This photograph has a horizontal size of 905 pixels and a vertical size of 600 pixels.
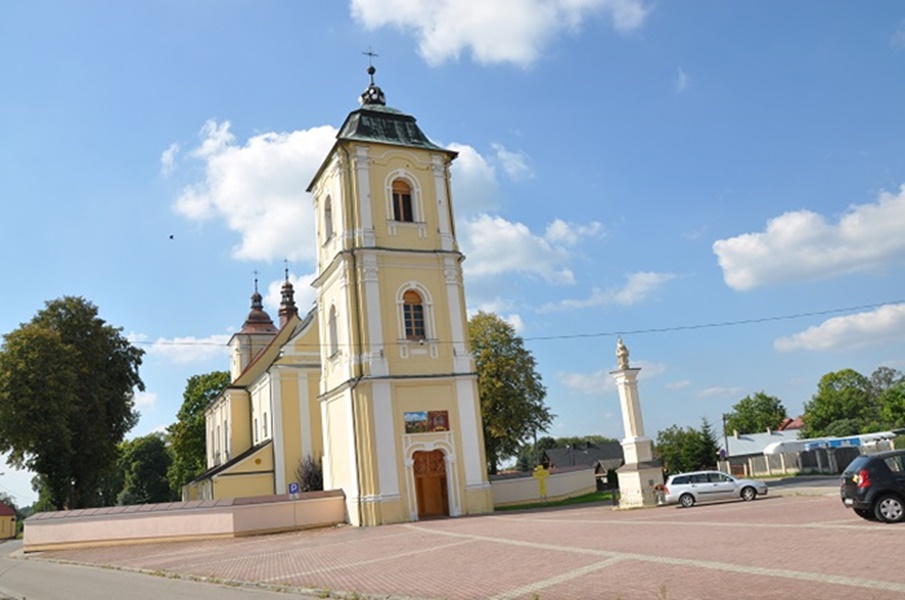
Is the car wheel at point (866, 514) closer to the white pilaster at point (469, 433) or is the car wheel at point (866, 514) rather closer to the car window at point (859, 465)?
the car window at point (859, 465)

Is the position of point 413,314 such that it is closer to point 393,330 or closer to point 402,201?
point 393,330

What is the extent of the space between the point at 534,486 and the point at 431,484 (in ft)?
18.6

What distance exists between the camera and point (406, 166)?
98.9 ft

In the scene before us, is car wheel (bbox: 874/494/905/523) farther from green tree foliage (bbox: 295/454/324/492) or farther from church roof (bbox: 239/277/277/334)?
church roof (bbox: 239/277/277/334)

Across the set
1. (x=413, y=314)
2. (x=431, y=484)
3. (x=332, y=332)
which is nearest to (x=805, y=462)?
(x=431, y=484)

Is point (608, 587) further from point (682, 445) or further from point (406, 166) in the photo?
point (682, 445)

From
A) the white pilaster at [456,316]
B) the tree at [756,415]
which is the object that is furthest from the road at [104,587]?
the tree at [756,415]

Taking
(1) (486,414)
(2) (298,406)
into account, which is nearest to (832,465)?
(1) (486,414)

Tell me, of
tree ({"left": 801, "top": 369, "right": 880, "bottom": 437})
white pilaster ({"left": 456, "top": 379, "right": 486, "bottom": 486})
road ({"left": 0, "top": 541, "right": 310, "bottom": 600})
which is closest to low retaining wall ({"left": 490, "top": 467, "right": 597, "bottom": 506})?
white pilaster ({"left": 456, "top": 379, "right": 486, "bottom": 486})

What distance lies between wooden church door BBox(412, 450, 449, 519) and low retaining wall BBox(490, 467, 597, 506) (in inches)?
106

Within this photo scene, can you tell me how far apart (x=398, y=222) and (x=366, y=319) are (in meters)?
4.44

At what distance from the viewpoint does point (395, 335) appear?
28.0 metres

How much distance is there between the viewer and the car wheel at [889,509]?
44.5ft

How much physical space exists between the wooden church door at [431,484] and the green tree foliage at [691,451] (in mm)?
12513
